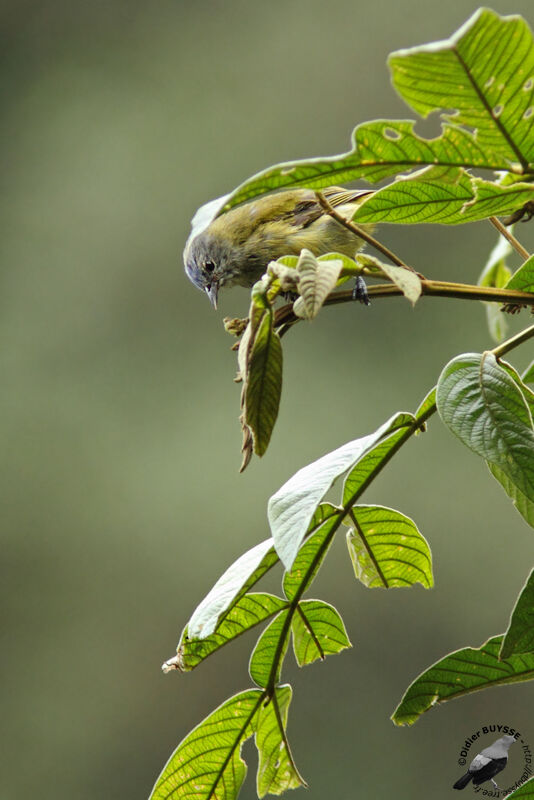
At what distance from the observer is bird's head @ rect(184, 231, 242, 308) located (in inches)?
98.6

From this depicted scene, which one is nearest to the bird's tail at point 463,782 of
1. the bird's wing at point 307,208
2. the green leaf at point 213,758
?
the green leaf at point 213,758

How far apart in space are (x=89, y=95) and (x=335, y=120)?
3412mm

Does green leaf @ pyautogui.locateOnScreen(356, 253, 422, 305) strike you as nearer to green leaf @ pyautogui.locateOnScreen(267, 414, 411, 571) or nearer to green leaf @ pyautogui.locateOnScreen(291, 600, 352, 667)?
green leaf @ pyautogui.locateOnScreen(267, 414, 411, 571)

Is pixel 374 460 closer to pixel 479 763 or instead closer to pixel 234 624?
pixel 234 624

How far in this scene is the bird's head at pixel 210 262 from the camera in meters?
2.50

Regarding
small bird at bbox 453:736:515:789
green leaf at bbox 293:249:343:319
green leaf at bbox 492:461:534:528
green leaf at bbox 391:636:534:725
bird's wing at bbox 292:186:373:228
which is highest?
bird's wing at bbox 292:186:373:228

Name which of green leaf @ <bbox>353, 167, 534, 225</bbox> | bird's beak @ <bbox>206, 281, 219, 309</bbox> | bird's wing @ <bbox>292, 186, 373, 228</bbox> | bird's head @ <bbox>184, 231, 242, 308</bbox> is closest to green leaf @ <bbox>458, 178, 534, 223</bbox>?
green leaf @ <bbox>353, 167, 534, 225</bbox>

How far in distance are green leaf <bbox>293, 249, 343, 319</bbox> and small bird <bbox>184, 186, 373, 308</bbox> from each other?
1.34m

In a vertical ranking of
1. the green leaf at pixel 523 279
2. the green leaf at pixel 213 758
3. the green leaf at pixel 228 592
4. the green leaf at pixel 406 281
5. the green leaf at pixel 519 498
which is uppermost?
the green leaf at pixel 406 281

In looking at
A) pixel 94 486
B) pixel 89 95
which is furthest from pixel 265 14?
pixel 94 486

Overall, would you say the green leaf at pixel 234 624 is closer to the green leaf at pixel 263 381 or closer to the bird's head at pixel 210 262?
the green leaf at pixel 263 381

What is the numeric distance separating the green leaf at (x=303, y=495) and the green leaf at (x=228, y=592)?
0.08 metres

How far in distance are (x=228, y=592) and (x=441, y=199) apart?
0.42 metres

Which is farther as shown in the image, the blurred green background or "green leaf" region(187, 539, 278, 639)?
the blurred green background
